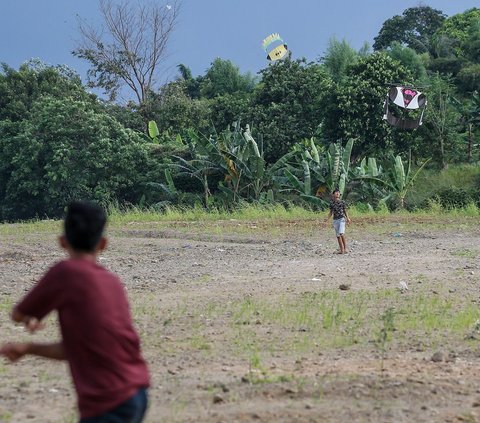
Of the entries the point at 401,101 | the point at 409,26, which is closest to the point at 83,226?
the point at 401,101

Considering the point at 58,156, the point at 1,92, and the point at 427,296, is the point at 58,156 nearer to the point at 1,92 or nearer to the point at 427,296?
the point at 1,92

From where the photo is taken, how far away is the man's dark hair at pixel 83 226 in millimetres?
3613

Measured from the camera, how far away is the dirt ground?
554 cm

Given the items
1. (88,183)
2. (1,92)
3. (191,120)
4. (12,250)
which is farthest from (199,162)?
(12,250)

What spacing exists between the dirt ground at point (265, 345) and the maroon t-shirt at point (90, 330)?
5.99ft

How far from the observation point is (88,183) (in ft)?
111

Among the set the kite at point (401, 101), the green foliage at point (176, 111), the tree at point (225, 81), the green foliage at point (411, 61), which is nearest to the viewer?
the kite at point (401, 101)

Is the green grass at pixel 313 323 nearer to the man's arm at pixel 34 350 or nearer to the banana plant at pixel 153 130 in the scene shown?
the man's arm at pixel 34 350

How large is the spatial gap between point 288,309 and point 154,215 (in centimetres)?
1886

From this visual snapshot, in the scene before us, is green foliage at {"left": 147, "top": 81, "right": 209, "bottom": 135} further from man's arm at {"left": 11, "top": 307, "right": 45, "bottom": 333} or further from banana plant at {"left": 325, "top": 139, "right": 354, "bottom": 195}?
man's arm at {"left": 11, "top": 307, "right": 45, "bottom": 333}

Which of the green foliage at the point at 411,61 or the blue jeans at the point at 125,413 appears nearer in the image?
the blue jeans at the point at 125,413

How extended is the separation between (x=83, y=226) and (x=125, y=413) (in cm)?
82

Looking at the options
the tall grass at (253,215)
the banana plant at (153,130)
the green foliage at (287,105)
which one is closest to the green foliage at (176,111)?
the banana plant at (153,130)

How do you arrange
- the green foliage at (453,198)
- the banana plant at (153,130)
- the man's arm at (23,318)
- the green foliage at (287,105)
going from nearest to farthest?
the man's arm at (23,318) < the green foliage at (453,198) < the green foliage at (287,105) < the banana plant at (153,130)
